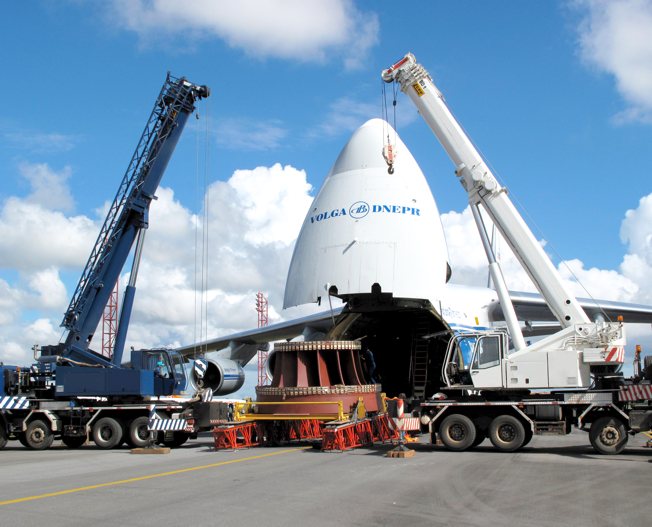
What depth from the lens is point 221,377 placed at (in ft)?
74.7

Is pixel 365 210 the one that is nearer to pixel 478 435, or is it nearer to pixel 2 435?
pixel 478 435

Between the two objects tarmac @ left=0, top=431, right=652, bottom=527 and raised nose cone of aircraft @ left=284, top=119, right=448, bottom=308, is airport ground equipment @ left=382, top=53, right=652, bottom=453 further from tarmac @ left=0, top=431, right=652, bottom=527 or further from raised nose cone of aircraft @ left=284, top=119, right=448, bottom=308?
raised nose cone of aircraft @ left=284, top=119, right=448, bottom=308

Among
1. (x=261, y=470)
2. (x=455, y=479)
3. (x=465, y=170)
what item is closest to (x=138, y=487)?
(x=261, y=470)

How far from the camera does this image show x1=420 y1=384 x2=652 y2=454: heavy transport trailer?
13812mm

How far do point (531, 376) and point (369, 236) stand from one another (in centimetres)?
678

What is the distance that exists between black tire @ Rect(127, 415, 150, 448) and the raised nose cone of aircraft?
220 inches

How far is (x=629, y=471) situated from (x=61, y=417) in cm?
1289

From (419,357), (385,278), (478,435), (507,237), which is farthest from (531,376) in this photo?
(419,357)

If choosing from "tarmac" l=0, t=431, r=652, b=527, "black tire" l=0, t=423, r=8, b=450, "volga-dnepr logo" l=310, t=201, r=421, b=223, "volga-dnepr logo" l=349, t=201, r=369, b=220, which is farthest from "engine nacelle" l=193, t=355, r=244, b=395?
"tarmac" l=0, t=431, r=652, b=527

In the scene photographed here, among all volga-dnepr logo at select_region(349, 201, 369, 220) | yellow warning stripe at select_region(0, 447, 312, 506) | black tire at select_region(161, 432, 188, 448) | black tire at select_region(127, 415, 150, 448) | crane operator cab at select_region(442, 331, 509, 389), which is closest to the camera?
yellow warning stripe at select_region(0, 447, 312, 506)

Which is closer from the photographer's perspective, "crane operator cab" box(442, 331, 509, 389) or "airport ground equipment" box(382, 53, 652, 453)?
"airport ground equipment" box(382, 53, 652, 453)

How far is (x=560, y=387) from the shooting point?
47.8 ft

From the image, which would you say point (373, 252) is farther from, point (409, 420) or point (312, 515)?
point (312, 515)

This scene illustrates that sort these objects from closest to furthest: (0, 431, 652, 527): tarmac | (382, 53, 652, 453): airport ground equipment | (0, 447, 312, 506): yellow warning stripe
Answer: (0, 431, 652, 527): tarmac → (0, 447, 312, 506): yellow warning stripe → (382, 53, 652, 453): airport ground equipment
